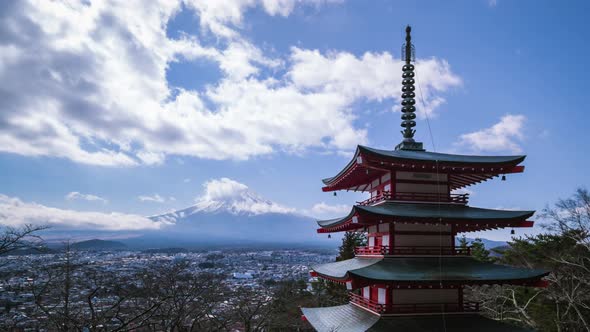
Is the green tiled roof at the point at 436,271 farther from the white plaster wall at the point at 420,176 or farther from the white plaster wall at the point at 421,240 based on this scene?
the white plaster wall at the point at 420,176

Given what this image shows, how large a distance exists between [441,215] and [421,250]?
1.63 metres

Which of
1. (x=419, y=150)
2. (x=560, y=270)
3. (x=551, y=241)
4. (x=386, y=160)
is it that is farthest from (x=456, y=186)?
(x=551, y=241)

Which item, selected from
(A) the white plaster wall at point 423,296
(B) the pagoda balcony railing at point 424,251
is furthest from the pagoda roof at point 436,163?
(A) the white plaster wall at point 423,296

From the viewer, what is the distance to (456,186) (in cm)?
1798

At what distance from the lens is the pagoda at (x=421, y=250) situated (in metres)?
13.3

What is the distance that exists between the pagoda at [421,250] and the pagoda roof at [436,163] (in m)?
0.04

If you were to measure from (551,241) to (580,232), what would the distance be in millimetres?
6452

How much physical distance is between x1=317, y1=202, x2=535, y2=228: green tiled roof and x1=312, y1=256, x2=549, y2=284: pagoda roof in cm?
173

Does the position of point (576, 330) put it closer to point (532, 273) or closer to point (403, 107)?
point (532, 273)

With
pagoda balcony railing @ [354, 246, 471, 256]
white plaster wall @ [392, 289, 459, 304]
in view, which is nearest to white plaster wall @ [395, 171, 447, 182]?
pagoda balcony railing @ [354, 246, 471, 256]

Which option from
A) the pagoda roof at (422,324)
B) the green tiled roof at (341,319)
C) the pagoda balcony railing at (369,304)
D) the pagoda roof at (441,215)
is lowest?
the green tiled roof at (341,319)

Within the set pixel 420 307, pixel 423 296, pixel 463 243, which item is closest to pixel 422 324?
pixel 420 307

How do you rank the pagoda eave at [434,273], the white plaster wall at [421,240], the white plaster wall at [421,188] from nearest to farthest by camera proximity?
the pagoda eave at [434,273] → the white plaster wall at [421,240] → the white plaster wall at [421,188]

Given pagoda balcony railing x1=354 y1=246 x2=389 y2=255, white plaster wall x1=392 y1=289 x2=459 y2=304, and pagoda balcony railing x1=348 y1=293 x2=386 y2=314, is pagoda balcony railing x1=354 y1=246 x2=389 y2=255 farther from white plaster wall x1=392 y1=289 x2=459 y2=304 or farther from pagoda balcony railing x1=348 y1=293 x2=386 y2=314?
pagoda balcony railing x1=348 y1=293 x2=386 y2=314
